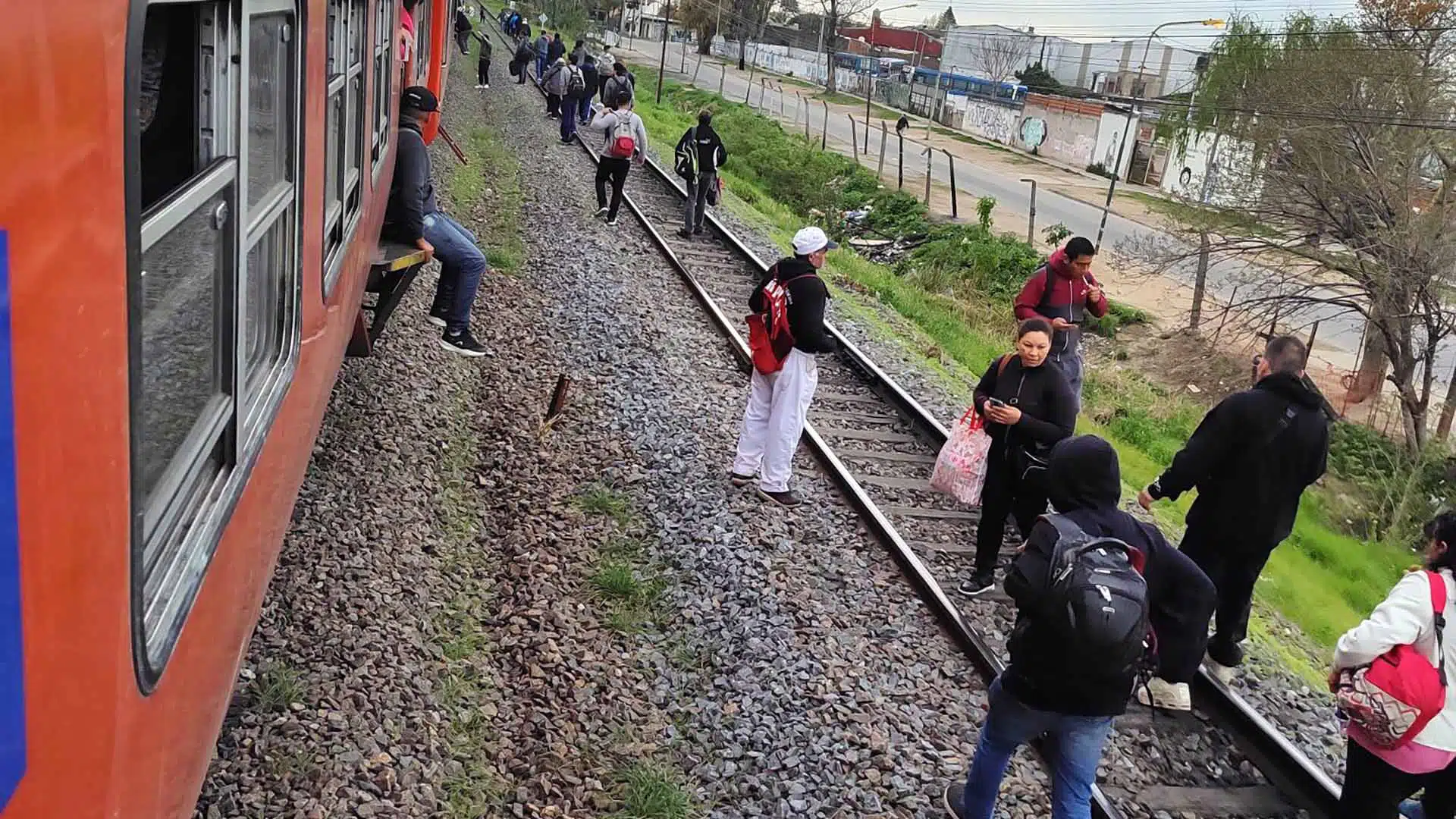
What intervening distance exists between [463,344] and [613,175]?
6.01 meters

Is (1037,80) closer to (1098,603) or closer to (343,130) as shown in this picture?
(343,130)

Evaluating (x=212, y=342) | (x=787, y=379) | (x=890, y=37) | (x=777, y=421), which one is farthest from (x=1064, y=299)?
(x=890, y=37)

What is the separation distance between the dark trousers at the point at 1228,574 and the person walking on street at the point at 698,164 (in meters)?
9.68

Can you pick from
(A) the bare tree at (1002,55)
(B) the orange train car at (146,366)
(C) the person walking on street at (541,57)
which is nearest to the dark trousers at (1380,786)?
(B) the orange train car at (146,366)

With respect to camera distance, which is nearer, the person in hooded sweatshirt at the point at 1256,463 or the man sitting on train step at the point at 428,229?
the person in hooded sweatshirt at the point at 1256,463

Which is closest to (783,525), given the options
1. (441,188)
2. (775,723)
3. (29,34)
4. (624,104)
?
(775,723)

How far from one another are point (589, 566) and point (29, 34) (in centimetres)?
498

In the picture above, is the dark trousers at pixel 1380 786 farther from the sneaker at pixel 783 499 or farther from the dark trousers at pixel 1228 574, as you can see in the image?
the sneaker at pixel 783 499

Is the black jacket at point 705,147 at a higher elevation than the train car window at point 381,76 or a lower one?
lower

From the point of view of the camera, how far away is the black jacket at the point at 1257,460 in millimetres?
4996

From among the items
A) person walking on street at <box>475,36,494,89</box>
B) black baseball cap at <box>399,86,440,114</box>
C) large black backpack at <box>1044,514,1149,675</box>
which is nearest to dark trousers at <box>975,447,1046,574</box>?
large black backpack at <box>1044,514,1149,675</box>

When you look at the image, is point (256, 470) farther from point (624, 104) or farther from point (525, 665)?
point (624, 104)

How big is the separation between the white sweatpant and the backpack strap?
347 cm

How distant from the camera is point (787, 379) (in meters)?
6.66
